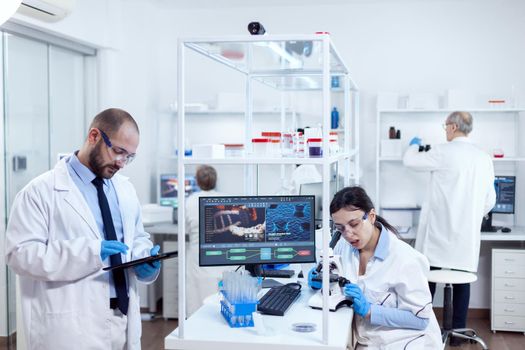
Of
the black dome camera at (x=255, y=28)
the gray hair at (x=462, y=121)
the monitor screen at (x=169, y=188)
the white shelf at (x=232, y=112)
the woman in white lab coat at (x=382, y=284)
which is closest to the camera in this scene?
the black dome camera at (x=255, y=28)

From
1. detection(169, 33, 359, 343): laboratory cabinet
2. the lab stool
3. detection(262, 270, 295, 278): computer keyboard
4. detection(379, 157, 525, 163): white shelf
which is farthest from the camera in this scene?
detection(379, 157, 525, 163): white shelf

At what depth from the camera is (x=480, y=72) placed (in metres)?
5.18

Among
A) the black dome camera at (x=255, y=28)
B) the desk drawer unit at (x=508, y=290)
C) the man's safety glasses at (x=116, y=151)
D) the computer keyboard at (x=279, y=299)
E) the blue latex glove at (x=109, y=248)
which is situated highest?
the black dome camera at (x=255, y=28)

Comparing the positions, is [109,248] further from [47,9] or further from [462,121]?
[462,121]

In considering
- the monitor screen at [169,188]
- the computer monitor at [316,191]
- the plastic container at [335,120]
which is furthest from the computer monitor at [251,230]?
the monitor screen at [169,188]

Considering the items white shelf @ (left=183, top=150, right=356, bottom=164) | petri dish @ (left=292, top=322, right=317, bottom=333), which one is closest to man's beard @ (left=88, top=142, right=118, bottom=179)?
white shelf @ (left=183, top=150, right=356, bottom=164)

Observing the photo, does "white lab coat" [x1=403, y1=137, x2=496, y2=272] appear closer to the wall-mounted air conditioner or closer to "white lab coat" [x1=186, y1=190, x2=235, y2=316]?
"white lab coat" [x1=186, y1=190, x2=235, y2=316]

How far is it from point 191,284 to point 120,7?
2.27 metres

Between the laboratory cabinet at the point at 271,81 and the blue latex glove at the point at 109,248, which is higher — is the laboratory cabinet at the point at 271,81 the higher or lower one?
the higher one

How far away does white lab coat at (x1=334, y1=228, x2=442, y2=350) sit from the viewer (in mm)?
2344

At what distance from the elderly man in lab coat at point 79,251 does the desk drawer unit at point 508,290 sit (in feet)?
10.3

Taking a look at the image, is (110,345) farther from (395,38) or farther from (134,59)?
(395,38)

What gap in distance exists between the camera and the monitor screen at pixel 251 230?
2.39 meters

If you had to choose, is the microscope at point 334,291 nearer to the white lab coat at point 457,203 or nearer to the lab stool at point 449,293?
the lab stool at point 449,293
